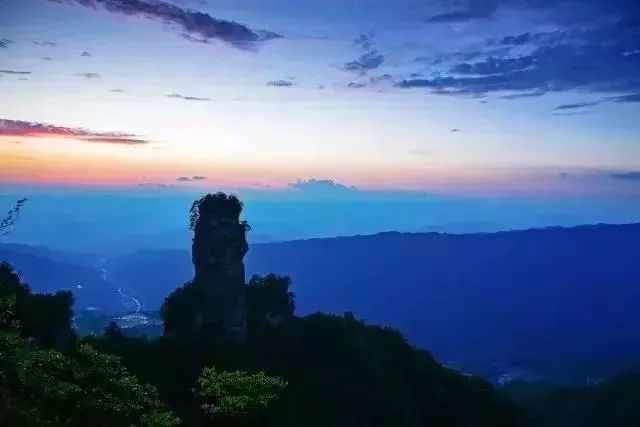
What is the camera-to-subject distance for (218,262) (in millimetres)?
37031

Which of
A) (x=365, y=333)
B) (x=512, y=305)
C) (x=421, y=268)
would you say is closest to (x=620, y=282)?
(x=512, y=305)

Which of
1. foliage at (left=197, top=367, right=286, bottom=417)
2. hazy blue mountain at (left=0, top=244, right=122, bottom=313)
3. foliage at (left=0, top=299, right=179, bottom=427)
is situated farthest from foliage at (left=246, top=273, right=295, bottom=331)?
hazy blue mountain at (left=0, top=244, right=122, bottom=313)

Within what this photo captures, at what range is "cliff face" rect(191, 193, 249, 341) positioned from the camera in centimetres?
3706

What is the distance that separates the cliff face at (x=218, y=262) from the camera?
3706 cm

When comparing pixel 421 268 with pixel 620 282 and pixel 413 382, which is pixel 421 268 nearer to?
pixel 620 282

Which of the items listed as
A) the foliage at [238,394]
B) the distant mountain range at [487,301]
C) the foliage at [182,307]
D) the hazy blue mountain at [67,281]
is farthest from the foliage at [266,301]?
the hazy blue mountain at [67,281]

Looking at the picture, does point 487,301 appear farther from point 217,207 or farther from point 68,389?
point 68,389

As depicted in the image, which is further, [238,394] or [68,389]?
[238,394]

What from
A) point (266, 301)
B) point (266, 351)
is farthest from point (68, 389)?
point (266, 301)

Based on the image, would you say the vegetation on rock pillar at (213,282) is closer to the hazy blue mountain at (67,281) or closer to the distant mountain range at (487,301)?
the distant mountain range at (487,301)

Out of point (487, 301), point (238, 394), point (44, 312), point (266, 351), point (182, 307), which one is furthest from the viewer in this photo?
point (487, 301)

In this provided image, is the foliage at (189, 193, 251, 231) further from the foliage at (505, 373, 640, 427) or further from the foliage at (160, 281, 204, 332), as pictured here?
the foliage at (505, 373, 640, 427)

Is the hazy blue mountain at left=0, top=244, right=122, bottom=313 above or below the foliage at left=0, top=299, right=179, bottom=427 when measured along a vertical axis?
below

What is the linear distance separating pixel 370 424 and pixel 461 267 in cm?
16759
